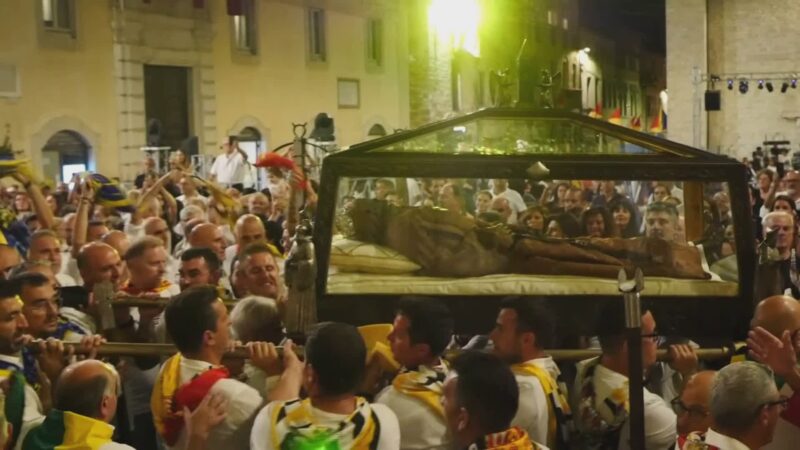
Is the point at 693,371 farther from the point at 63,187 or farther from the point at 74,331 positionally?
the point at 63,187

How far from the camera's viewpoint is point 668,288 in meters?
5.68

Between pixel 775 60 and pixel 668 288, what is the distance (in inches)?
1162

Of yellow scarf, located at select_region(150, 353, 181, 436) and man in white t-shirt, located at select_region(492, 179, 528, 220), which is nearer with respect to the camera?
yellow scarf, located at select_region(150, 353, 181, 436)

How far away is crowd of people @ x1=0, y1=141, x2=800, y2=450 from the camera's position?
12.1ft

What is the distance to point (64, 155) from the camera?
18.8m

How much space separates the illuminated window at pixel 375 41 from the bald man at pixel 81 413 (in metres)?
24.0

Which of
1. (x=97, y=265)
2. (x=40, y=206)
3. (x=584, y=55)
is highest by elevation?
(x=584, y=55)

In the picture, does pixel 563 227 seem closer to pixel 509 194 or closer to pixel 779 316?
pixel 509 194

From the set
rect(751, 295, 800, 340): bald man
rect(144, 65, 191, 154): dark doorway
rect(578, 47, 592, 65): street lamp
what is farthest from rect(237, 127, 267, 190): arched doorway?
rect(578, 47, 592, 65): street lamp

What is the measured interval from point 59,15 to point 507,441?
16429mm

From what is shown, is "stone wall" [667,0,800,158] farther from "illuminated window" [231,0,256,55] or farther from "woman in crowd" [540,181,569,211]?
"woman in crowd" [540,181,569,211]

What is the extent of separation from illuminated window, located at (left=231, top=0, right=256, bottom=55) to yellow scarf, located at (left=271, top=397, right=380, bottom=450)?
1934 cm

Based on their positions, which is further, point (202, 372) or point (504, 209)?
point (504, 209)

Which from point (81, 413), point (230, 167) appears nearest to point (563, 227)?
point (81, 413)
